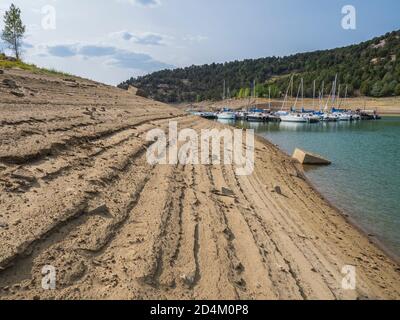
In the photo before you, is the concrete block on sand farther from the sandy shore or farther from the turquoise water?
the sandy shore

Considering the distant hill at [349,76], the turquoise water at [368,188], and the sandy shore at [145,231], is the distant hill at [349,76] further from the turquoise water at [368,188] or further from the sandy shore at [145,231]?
the sandy shore at [145,231]

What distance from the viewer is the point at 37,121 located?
1120 cm

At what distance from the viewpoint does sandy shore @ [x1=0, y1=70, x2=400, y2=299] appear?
5.28m

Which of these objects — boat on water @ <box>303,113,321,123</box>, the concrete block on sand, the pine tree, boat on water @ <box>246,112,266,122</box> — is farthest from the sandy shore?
boat on water @ <box>246,112,266,122</box>

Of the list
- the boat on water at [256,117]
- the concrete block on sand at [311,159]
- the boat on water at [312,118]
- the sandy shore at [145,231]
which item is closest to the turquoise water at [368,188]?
the concrete block on sand at [311,159]

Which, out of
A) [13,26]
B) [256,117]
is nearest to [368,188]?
[13,26]

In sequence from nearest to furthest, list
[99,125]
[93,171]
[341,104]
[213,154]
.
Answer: [93,171] → [99,125] → [213,154] → [341,104]

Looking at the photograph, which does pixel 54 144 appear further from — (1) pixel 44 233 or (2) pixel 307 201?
(2) pixel 307 201

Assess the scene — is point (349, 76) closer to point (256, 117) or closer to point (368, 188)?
point (256, 117)

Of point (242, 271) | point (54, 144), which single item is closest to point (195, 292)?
point (242, 271)

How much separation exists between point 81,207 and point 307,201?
30.6 ft

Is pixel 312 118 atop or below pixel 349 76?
below

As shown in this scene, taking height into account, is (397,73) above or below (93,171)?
above

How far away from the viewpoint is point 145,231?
6809 mm
